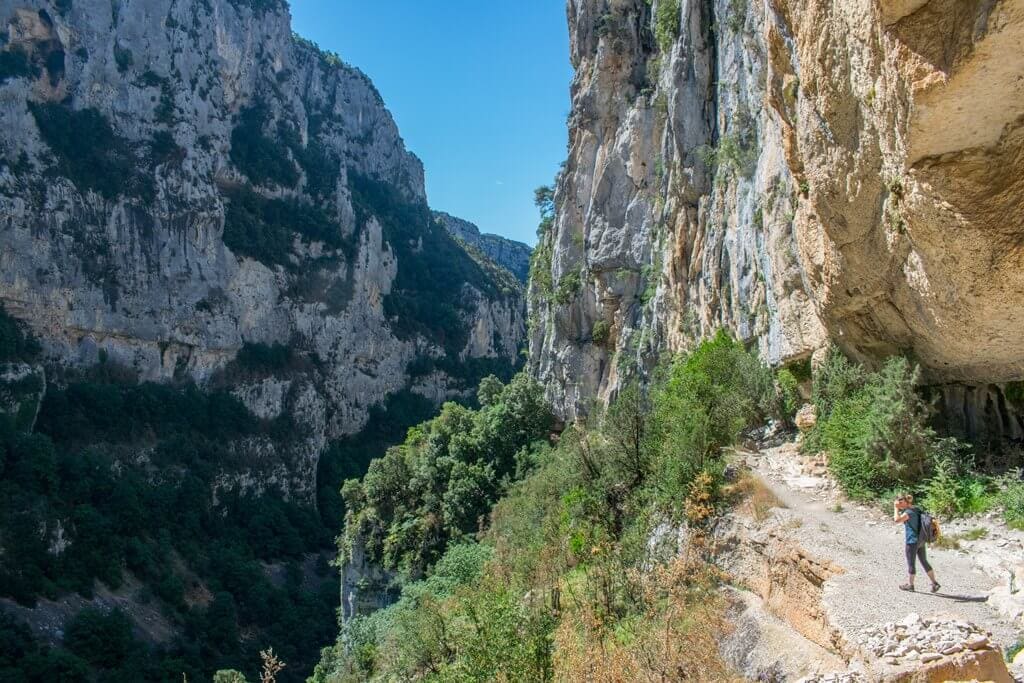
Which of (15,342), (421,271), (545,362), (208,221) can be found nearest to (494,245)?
(421,271)

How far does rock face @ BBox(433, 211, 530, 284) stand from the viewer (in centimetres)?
13712

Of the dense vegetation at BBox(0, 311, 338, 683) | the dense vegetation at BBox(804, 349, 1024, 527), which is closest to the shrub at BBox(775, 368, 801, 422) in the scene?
the dense vegetation at BBox(804, 349, 1024, 527)

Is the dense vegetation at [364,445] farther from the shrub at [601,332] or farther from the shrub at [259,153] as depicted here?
the shrub at [601,332]

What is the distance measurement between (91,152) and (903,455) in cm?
6484

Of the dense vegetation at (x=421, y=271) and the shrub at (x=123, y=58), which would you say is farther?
the dense vegetation at (x=421, y=271)

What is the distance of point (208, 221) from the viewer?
6066 centimetres

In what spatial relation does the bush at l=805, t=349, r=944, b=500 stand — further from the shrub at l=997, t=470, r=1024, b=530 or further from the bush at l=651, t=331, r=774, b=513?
the bush at l=651, t=331, r=774, b=513

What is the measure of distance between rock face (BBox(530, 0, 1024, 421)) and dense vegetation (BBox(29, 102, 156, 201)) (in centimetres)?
4964

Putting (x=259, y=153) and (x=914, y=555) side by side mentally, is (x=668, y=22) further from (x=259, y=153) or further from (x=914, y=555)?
(x=259, y=153)

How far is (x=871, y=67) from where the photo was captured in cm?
656

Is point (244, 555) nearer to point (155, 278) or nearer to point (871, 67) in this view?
point (155, 278)

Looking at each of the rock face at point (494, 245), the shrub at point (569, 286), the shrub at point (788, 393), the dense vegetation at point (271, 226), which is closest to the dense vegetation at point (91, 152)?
the dense vegetation at point (271, 226)

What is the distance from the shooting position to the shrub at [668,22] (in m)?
22.1

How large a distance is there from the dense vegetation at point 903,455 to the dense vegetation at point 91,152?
2433 inches
